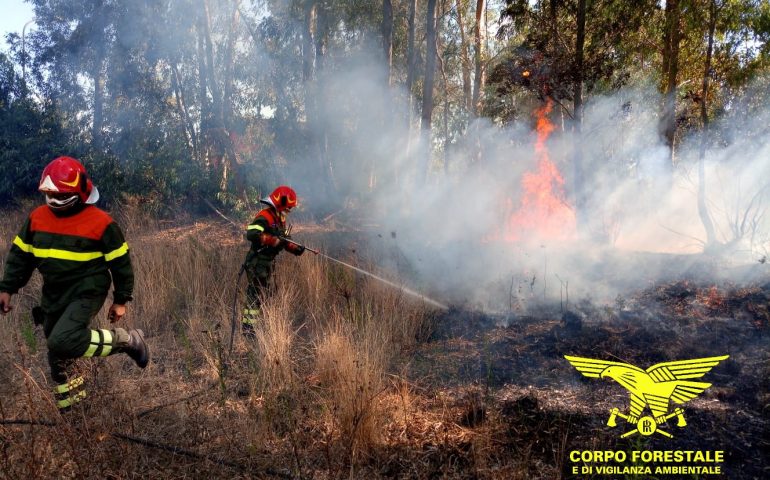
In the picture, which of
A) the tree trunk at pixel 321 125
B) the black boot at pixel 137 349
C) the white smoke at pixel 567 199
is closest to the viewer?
the black boot at pixel 137 349

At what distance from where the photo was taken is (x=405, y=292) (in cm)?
548

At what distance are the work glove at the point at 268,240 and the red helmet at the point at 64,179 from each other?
188cm

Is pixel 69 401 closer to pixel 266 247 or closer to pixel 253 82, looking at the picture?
pixel 266 247

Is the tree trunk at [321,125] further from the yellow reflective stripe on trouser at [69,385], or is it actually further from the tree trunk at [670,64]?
the yellow reflective stripe on trouser at [69,385]

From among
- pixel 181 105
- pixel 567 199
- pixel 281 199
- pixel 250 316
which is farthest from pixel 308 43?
pixel 250 316

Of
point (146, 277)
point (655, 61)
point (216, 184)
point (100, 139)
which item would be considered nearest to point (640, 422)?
point (146, 277)

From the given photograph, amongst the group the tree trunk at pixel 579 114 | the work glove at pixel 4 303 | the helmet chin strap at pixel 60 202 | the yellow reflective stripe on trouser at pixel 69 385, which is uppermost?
the tree trunk at pixel 579 114

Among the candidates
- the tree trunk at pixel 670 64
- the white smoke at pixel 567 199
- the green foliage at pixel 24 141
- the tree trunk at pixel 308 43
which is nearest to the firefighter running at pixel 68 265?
the white smoke at pixel 567 199

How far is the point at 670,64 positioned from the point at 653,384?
7163 mm

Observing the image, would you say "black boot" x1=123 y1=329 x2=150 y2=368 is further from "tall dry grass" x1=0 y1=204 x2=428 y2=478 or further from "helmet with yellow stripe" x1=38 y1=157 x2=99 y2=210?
"helmet with yellow stripe" x1=38 y1=157 x2=99 y2=210

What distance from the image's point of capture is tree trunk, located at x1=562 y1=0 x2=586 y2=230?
7.37 meters

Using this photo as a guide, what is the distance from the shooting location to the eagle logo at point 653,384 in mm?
2809

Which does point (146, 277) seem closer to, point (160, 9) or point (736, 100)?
point (160, 9)

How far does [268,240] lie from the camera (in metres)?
4.77
